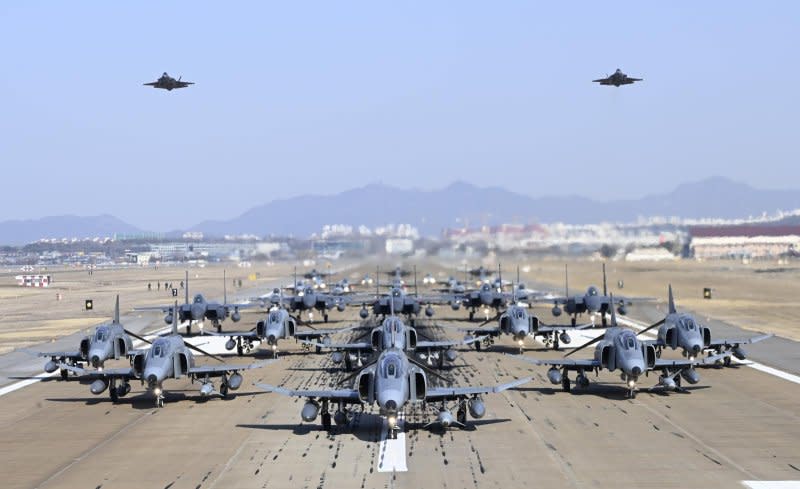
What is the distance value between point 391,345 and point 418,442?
788 cm

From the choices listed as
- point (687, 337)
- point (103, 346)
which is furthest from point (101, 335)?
point (687, 337)

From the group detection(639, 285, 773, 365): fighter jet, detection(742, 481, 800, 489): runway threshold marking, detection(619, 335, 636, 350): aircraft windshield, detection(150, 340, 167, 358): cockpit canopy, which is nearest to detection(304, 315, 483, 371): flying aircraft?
detection(150, 340, 167, 358): cockpit canopy

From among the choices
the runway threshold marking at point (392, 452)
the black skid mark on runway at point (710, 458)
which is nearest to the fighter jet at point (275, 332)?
the runway threshold marking at point (392, 452)

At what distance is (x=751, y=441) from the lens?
30.3 metres

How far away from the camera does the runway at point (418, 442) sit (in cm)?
2581

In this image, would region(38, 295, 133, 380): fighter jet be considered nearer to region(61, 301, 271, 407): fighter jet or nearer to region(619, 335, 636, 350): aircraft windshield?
region(61, 301, 271, 407): fighter jet

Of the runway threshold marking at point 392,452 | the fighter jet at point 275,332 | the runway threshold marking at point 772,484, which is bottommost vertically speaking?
the runway threshold marking at point 772,484

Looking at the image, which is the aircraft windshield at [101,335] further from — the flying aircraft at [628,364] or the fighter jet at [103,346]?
the flying aircraft at [628,364]

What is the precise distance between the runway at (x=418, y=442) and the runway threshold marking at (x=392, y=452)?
0.10 meters

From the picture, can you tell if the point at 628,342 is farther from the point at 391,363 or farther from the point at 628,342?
the point at 391,363

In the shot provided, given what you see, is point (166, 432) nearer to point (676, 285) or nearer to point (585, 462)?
point (585, 462)

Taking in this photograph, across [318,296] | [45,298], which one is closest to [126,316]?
[318,296]

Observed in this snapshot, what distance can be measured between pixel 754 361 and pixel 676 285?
82.0 meters

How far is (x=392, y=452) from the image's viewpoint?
28.9 meters
